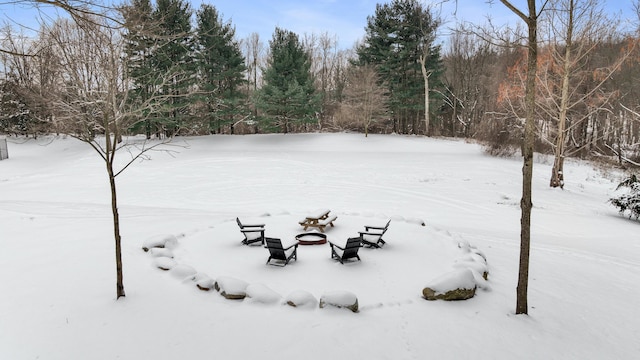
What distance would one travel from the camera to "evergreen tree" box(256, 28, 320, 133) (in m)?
27.7

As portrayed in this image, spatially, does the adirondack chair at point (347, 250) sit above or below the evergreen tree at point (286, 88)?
below

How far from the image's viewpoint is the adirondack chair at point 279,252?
257 inches

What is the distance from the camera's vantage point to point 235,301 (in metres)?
5.35

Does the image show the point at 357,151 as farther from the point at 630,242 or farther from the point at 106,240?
the point at 106,240

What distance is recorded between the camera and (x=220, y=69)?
28.2 metres

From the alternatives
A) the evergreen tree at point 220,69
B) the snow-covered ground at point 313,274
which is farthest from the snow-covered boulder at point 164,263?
the evergreen tree at point 220,69

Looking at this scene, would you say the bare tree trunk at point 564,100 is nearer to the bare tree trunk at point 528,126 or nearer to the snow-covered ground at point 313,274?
the snow-covered ground at point 313,274

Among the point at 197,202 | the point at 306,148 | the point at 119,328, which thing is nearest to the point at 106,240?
the point at 119,328

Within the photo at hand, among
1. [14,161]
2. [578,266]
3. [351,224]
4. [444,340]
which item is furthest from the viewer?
[14,161]

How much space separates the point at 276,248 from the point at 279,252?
0.14 m

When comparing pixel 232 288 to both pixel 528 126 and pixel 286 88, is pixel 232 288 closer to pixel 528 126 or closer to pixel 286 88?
pixel 528 126

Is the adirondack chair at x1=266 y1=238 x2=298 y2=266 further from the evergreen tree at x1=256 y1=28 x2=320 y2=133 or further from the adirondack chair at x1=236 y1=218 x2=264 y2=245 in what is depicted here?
the evergreen tree at x1=256 y1=28 x2=320 y2=133

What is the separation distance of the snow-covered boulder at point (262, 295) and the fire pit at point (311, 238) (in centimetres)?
260

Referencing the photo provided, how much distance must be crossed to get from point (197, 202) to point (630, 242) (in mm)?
13441
